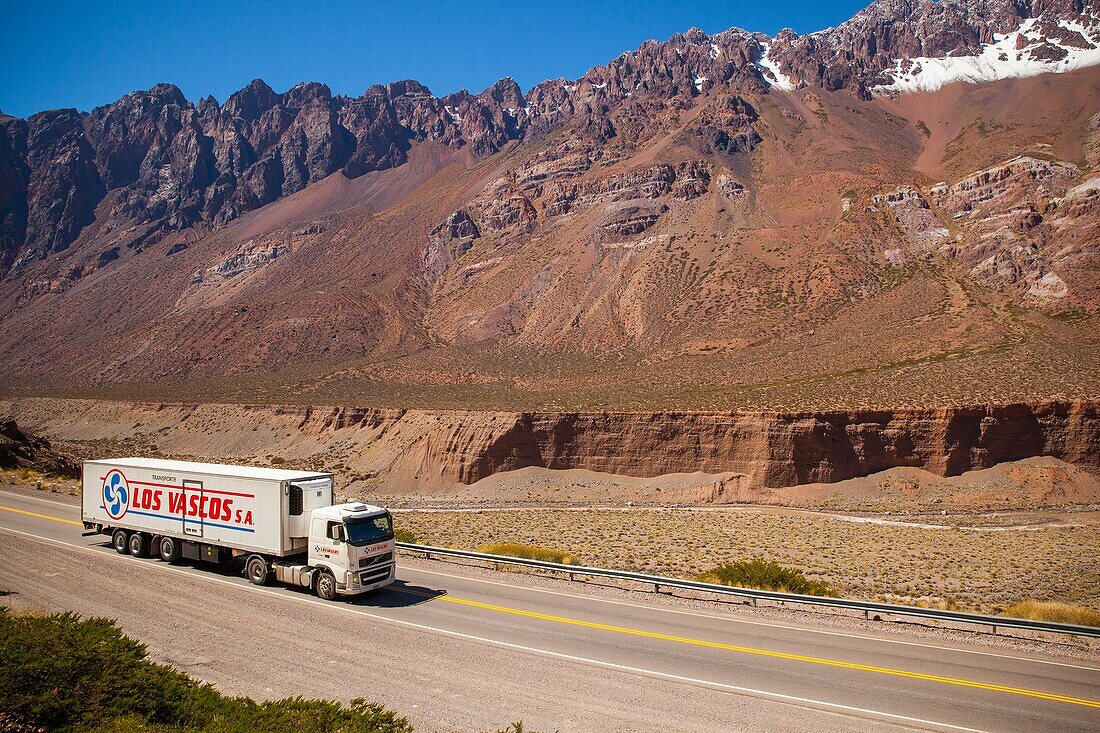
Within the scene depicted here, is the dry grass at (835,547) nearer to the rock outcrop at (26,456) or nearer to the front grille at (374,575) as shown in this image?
the front grille at (374,575)

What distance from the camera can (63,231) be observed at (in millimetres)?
175250

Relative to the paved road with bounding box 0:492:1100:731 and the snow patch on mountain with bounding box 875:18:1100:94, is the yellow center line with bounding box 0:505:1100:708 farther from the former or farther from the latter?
the snow patch on mountain with bounding box 875:18:1100:94

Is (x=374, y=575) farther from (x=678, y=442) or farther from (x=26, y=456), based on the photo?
(x=26, y=456)

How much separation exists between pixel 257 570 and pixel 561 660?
9.02m

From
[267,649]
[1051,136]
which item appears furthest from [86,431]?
[1051,136]

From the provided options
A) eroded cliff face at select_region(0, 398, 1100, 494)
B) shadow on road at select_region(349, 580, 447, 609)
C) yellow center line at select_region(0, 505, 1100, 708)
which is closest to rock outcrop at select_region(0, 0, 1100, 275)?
eroded cliff face at select_region(0, 398, 1100, 494)

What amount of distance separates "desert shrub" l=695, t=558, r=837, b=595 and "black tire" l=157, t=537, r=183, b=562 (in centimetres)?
1504

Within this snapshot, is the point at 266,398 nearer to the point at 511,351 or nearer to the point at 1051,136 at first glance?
the point at 511,351

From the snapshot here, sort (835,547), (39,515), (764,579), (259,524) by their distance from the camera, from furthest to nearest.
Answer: (835,547), (39,515), (764,579), (259,524)

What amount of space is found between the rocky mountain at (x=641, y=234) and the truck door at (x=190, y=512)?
3796 cm

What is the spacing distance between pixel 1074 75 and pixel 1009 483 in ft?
341

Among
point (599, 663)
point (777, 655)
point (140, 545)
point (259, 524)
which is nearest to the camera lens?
point (599, 663)

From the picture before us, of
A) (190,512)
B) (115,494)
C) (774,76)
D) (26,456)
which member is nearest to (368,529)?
(190,512)

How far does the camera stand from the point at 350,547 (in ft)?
52.6
